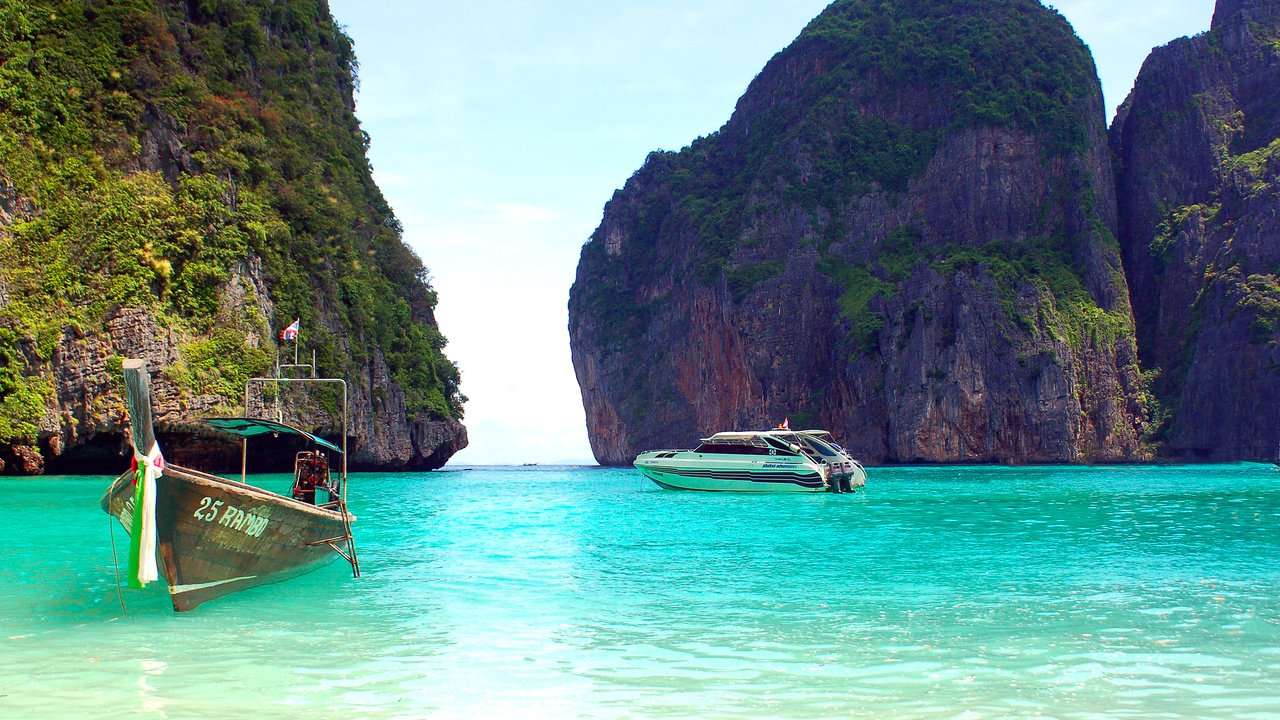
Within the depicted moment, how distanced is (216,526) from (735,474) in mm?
29387

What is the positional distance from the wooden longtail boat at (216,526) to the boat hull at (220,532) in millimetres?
12

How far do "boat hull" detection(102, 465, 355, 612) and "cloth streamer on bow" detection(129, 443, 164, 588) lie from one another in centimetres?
31

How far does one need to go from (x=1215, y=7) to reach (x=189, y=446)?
4653 inches

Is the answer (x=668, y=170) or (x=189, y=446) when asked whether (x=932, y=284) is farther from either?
(x=189, y=446)

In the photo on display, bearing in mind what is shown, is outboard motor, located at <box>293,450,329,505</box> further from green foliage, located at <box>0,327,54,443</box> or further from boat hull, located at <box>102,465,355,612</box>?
green foliage, located at <box>0,327,54,443</box>

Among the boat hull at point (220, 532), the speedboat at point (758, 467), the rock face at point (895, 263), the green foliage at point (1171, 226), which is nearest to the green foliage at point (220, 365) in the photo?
the speedboat at point (758, 467)

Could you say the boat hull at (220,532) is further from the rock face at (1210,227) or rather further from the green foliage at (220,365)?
the rock face at (1210,227)

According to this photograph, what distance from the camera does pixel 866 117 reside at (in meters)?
115

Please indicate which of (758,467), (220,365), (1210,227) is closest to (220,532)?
(758,467)

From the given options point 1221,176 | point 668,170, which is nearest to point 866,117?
point 668,170

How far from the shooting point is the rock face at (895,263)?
89.3 m

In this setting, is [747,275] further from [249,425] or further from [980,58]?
[249,425]

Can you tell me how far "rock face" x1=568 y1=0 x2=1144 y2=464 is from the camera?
293ft

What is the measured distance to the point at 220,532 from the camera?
12.9 m
